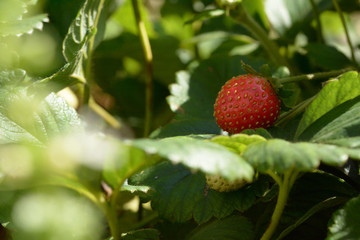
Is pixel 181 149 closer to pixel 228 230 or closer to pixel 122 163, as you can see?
pixel 122 163

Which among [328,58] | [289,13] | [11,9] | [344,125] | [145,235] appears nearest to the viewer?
[344,125]

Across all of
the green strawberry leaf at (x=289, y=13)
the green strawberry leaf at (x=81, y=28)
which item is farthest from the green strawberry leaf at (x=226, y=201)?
the green strawberry leaf at (x=289, y=13)

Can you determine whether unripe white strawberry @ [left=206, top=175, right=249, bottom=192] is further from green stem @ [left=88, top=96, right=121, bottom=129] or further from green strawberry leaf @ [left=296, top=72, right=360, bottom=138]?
green stem @ [left=88, top=96, right=121, bottom=129]

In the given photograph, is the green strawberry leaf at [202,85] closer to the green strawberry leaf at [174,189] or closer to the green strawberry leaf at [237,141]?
the green strawberry leaf at [174,189]

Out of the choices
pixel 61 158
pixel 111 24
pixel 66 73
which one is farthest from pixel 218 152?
pixel 111 24

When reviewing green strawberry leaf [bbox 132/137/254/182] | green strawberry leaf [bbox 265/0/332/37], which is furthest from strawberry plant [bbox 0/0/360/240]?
green strawberry leaf [bbox 265/0/332/37]

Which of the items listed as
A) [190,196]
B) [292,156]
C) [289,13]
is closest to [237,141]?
[292,156]
